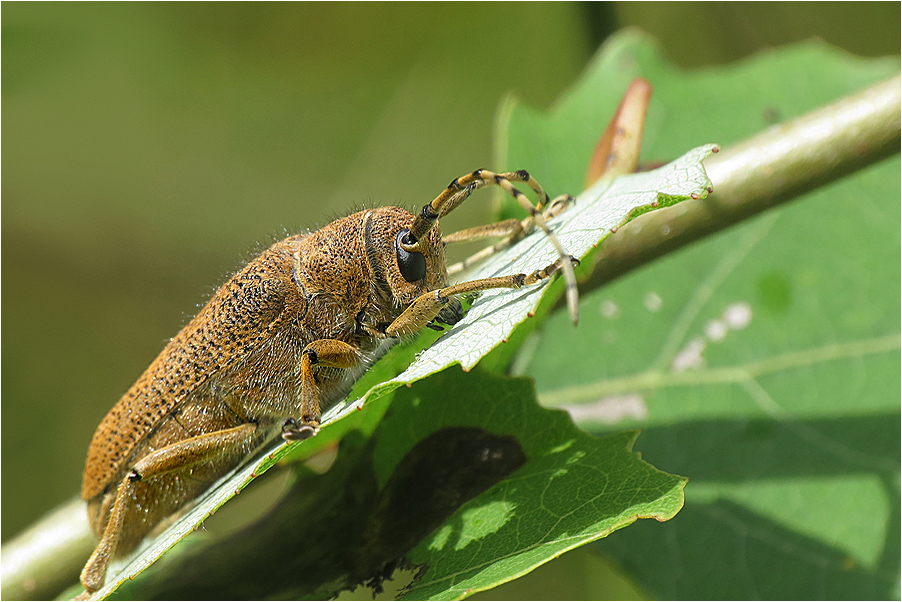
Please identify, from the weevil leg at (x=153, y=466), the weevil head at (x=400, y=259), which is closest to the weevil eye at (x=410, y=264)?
the weevil head at (x=400, y=259)

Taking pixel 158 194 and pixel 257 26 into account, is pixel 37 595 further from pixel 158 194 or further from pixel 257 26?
pixel 257 26

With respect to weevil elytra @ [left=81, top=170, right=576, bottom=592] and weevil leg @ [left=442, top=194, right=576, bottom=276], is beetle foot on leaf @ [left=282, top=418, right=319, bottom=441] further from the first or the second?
weevil leg @ [left=442, top=194, right=576, bottom=276]

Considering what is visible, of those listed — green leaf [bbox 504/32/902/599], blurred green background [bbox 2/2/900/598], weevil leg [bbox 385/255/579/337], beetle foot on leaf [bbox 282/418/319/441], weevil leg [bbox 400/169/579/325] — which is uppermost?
blurred green background [bbox 2/2/900/598]

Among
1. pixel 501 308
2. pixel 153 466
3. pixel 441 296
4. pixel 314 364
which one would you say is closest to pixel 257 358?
pixel 314 364

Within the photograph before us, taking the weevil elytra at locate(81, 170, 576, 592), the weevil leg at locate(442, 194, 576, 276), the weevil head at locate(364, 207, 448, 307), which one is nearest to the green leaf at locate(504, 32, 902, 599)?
the weevil leg at locate(442, 194, 576, 276)

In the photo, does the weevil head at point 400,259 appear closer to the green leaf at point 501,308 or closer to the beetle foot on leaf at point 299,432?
the green leaf at point 501,308

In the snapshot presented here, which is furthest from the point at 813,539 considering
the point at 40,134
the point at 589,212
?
the point at 40,134
